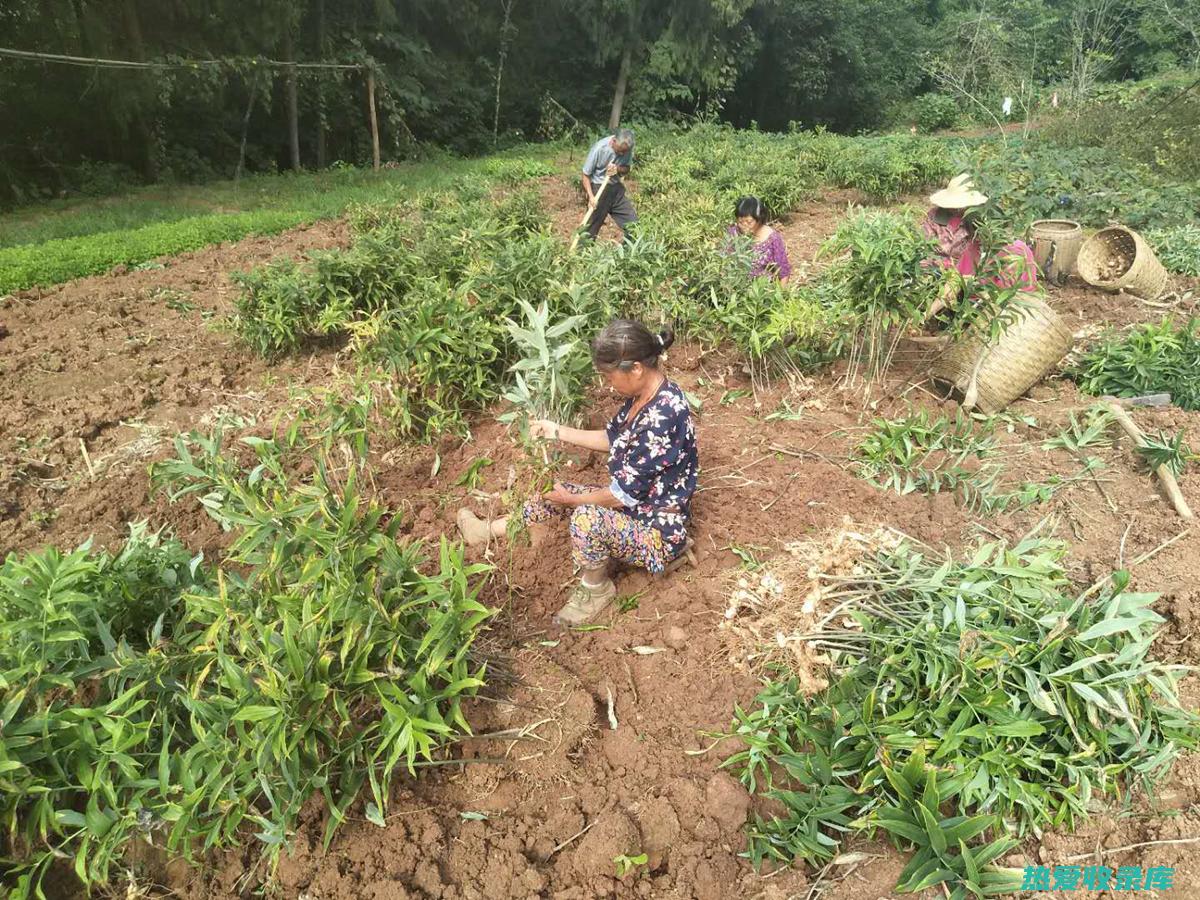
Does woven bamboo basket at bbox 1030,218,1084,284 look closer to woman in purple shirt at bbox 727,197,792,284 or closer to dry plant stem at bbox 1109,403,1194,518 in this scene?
woman in purple shirt at bbox 727,197,792,284

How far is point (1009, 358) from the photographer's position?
3902mm

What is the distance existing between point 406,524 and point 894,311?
8.32 feet

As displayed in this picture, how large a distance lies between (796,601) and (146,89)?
12653mm

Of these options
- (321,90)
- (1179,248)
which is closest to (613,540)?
(1179,248)

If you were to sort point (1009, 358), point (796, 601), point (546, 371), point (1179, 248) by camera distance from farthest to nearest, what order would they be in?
1. point (1179, 248)
2. point (1009, 358)
3. point (546, 371)
4. point (796, 601)

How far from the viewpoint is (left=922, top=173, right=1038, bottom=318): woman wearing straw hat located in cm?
350

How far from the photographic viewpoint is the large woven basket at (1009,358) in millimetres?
3900

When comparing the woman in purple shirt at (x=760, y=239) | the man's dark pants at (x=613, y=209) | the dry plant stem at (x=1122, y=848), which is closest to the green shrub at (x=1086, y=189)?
the woman in purple shirt at (x=760, y=239)

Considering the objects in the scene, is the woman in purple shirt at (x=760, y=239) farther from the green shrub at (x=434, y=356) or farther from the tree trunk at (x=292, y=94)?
the tree trunk at (x=292, y=94)

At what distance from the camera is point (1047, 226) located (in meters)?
6.25

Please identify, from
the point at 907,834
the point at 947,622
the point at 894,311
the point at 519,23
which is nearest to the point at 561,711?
the point at 907,834

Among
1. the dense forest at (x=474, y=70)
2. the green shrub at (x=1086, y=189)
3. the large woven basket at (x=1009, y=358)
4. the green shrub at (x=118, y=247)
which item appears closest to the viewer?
the large woven basket at (x=1009, y=358)

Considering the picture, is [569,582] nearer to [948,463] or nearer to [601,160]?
[948,463]

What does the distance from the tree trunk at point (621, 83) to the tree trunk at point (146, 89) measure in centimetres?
1080
